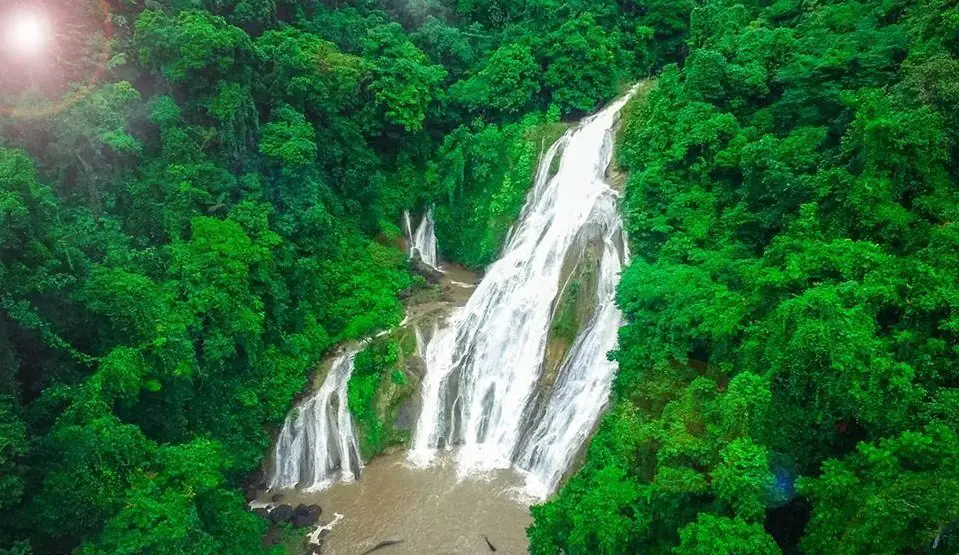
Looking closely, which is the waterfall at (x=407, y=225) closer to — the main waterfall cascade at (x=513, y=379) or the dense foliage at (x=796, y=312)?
the main waterfall cascade at (x=513, y=379)

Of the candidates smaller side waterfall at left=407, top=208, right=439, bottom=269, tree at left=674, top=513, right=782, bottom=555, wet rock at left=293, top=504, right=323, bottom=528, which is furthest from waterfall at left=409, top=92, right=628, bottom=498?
tree at left=674, top=513, right=782, bottom=555

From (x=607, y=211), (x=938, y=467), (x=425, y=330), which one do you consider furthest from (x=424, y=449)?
(x=938, y=467)

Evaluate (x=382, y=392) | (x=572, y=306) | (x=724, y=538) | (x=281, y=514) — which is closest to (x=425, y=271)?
(x=382, y=392)

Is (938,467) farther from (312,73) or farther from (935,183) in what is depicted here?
(312,73)

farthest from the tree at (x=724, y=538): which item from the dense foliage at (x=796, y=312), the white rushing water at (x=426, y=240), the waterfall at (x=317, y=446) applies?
the white rushing water at (x=426, y=240)

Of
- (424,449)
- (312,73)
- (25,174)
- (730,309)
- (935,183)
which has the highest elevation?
(312,73)

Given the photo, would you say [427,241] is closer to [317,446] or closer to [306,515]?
[317,446]

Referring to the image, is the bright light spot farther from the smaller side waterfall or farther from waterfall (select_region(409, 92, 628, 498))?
waterfall (select_region(409, 92, 628, 498))
